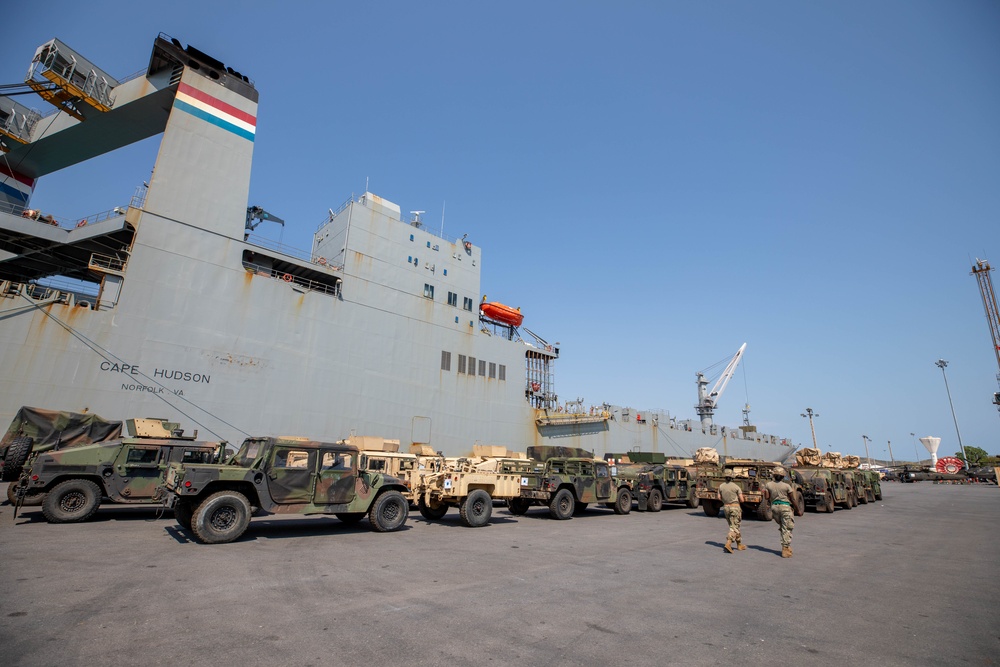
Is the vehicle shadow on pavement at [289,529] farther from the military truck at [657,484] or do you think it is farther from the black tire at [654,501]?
the black tire at [654,501]

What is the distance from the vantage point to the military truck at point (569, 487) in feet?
45.8

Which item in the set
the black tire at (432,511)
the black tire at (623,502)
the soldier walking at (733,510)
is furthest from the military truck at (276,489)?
the black tire at (623,502)

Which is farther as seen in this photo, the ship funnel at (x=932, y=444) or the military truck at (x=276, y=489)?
the ship funnel at (x=932, y=444)

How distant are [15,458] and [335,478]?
992 centimetres

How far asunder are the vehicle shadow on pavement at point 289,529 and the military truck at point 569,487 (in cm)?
437

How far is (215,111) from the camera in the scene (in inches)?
810

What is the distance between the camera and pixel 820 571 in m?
7.49

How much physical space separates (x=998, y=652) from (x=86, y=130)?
103 ft

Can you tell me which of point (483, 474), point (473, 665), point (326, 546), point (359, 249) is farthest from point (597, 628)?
point (359, 249)

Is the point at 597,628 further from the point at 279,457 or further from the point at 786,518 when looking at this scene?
the point at 279,457

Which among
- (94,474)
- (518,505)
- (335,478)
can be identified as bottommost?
(518,505)

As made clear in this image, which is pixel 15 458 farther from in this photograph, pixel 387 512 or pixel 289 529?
pixel 387 512

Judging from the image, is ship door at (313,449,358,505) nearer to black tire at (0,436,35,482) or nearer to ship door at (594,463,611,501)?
ship door at (594,463,611,501)

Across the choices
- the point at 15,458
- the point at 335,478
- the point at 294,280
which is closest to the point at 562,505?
the point at 335,478
